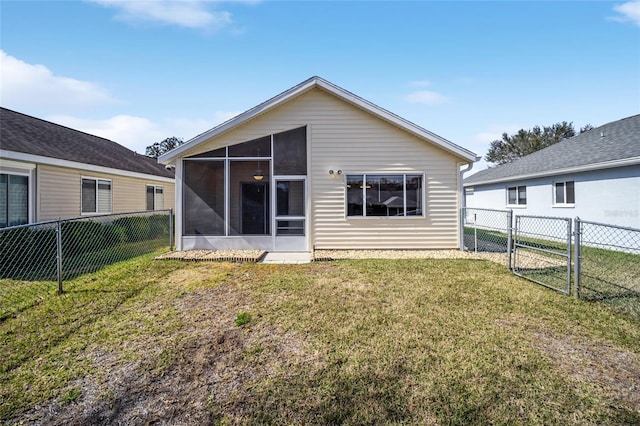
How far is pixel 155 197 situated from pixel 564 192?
18.8m

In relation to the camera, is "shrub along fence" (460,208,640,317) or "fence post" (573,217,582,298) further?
"shrub along fence" (460,208,640,317)

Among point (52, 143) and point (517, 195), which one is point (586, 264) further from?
point (52, 143)

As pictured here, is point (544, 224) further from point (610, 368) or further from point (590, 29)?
point (610, 368)

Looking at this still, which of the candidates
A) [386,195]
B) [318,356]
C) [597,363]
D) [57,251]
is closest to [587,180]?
[386,195]

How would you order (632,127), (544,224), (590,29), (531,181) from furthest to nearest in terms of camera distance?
(531,181) < (544,224) < (632,127) < (590,29)

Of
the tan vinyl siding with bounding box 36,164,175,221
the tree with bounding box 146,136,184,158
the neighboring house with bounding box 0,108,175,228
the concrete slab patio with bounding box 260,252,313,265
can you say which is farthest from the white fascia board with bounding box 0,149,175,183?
the tree with bounding box 146,136,184,158

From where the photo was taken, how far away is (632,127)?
1223cm

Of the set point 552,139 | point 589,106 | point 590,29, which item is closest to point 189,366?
point 590,29

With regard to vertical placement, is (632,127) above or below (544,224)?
above

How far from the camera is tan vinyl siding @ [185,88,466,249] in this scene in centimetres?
926

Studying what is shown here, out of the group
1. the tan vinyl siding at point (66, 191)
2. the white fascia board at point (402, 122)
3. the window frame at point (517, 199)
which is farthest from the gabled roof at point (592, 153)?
the tan vinyl siding at point (66, 191)

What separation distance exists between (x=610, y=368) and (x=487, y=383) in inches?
55.6

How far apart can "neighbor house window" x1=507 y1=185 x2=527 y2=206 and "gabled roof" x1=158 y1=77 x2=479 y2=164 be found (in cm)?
833

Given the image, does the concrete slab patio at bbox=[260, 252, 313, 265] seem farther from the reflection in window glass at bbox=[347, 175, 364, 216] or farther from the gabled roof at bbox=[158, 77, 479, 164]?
the gabled roof at bbox=[158, 77, 479, 164]
